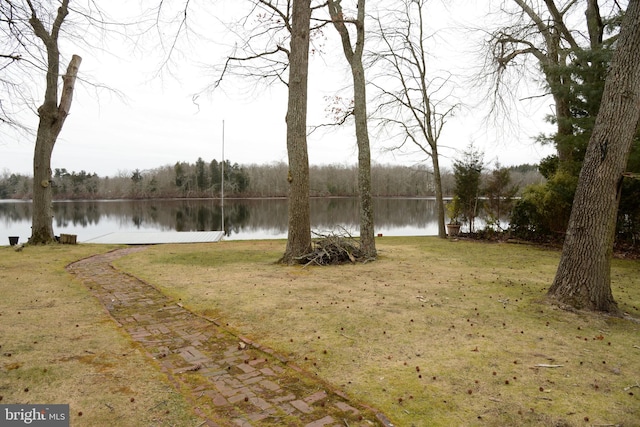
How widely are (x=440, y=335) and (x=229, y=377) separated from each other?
2.19 metres

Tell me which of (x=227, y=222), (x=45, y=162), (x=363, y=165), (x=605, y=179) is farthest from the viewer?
(x=227, y=222)

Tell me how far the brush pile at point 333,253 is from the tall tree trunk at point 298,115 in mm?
407

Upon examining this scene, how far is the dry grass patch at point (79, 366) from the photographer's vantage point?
2.52m

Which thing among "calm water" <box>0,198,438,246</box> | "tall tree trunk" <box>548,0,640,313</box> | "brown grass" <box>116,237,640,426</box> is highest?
"tall tree trunk" <box>548,0,640,313</box>

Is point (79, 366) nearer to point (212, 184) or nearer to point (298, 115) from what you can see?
point (298, 115)

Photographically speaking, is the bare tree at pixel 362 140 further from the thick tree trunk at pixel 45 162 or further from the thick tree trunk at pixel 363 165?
the thick tree trunk at pixel 45 162

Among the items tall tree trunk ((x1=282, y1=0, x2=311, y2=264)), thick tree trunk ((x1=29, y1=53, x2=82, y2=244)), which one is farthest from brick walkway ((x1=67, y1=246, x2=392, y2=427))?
thick tree trunk ((x1=29, y1=53, x2=82, y2=244))

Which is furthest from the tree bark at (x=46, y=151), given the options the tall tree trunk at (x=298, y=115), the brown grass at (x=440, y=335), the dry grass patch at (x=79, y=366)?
the tall tree trunk at (x=298, y=115)

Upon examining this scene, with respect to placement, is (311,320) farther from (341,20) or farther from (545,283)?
(341,20)

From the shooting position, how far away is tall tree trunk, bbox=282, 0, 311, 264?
322 inches

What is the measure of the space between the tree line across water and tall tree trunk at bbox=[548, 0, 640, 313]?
56.0 m

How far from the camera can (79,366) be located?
318 cm

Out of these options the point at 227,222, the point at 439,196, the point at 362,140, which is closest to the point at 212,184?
the point at 227,222

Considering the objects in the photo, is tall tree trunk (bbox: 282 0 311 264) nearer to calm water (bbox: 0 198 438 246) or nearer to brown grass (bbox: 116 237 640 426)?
brown grass (bbox: 116 237 640 426)
